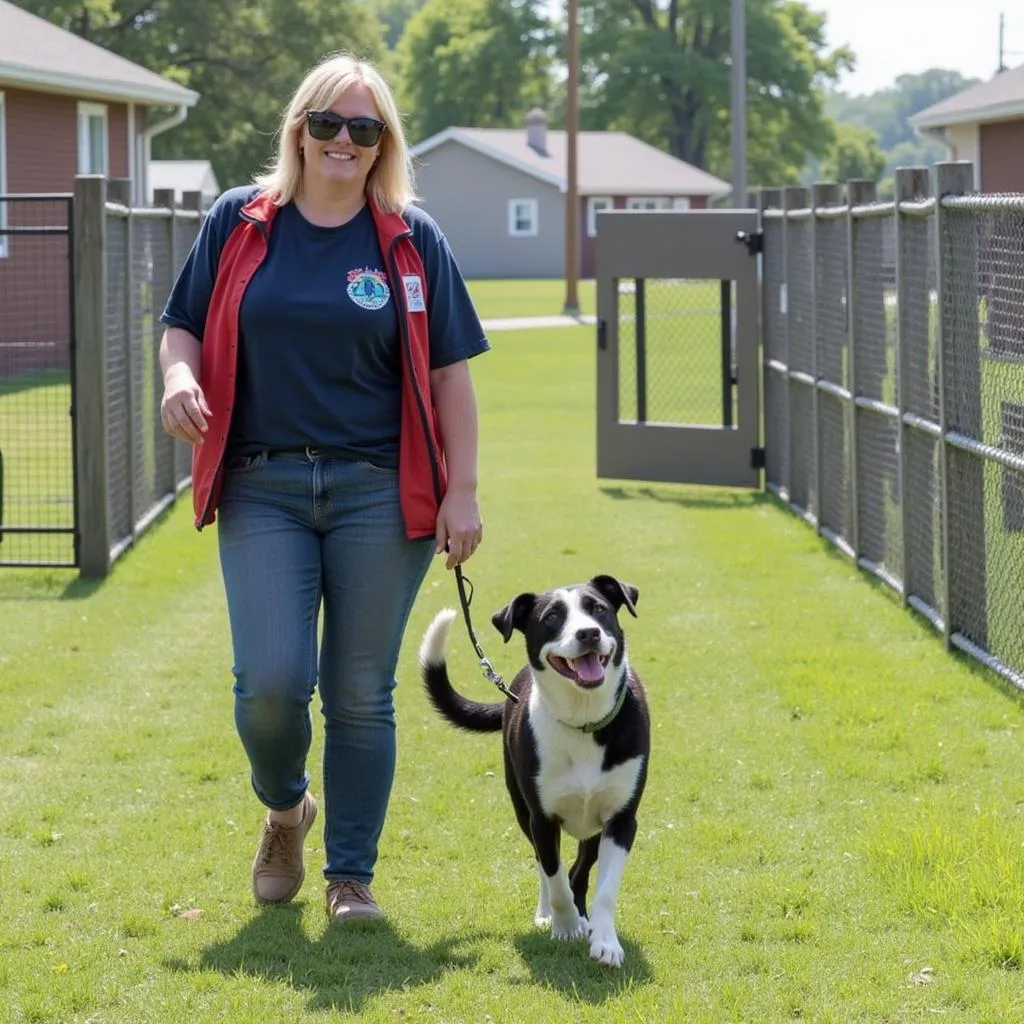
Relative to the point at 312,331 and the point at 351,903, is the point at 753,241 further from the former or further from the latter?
the point at 351,903

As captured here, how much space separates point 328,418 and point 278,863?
125 cm

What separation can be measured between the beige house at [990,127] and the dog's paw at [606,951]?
23.3 meters

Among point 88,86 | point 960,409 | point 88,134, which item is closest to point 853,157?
point 88,134

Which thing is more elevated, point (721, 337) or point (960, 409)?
point (721, 337)

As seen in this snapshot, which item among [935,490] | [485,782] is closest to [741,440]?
[935,490]

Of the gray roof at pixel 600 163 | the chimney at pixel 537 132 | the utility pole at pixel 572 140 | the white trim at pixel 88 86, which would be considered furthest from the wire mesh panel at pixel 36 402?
the chimney at pixel 537 132

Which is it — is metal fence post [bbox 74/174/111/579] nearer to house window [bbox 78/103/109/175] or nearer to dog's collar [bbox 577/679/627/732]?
dog's collar [bbox 577/679/627/732]

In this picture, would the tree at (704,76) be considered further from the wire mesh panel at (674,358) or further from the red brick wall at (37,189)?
the red brick wall at (37,189)

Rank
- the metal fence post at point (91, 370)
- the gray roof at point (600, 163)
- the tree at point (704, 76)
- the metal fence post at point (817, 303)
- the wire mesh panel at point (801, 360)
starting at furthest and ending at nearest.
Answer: the tree at point (704, 76), the gray roof at point (600, 163), the wire mesh panel at point (801, 360), the metal fence post at point (817, 303), the metal fence post at point (91, 370)

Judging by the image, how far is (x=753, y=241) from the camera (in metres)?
14.6

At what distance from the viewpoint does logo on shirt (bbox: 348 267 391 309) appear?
4988mm

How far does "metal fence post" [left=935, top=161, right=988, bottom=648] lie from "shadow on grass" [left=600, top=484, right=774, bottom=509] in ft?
18.0

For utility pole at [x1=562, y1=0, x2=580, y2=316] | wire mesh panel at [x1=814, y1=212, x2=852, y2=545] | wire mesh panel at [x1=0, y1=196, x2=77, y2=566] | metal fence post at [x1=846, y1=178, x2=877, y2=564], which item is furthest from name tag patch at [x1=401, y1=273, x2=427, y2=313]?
utility pole at [x1=562, y1=0, x2=580, y2=316]

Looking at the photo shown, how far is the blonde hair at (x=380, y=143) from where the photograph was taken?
4.99 metres
